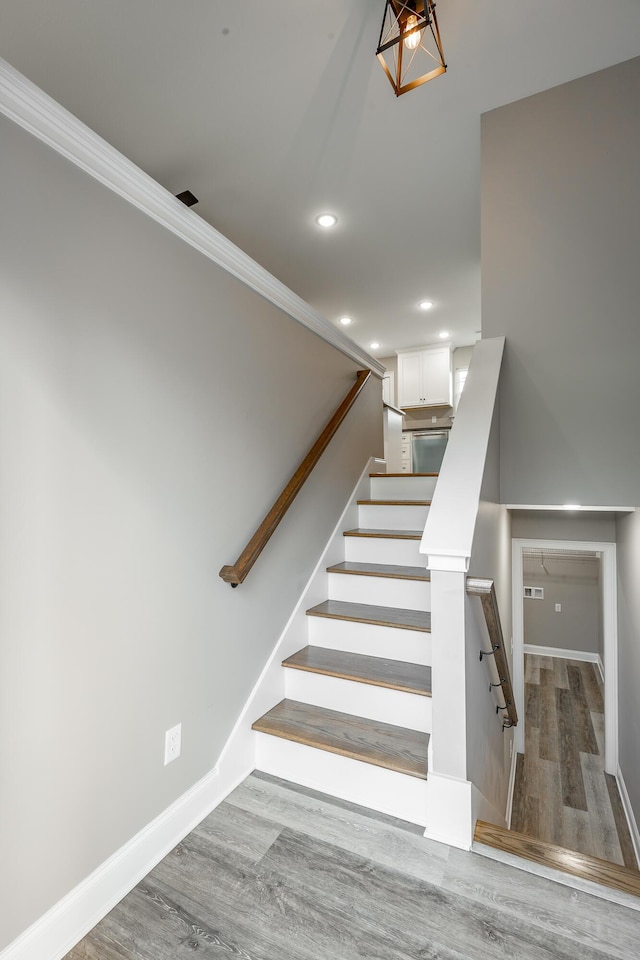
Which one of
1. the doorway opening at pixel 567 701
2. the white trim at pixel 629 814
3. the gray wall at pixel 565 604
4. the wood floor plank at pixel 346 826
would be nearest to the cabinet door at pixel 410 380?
the doorway opening at pixel 567 701

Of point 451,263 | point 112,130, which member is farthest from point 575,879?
point 451,263

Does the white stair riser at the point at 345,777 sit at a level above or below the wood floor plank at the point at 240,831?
above

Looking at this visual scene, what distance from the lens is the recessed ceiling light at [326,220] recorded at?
3.46 meters

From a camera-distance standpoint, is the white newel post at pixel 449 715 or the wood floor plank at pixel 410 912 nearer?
the wood floor plank at pixel 410 912

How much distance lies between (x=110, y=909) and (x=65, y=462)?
1342 mm

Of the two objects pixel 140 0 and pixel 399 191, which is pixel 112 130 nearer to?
pixel 140 0

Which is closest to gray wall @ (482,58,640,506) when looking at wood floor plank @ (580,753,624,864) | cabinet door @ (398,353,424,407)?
wood floor plank @ (580,753,624,864)

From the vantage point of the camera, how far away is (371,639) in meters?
2.44

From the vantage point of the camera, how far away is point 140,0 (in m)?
1.88

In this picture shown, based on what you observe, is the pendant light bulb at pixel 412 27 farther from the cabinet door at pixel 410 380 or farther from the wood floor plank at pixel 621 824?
the cabinet door at pixel 410 380

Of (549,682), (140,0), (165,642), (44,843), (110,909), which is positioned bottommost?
(549,682)

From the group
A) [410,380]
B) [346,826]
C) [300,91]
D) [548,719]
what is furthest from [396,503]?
[548,719]

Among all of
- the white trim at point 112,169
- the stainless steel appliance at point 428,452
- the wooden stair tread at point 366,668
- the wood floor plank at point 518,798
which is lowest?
the wood floor plank at point 518,798

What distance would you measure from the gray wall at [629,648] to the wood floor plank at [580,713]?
164cm
